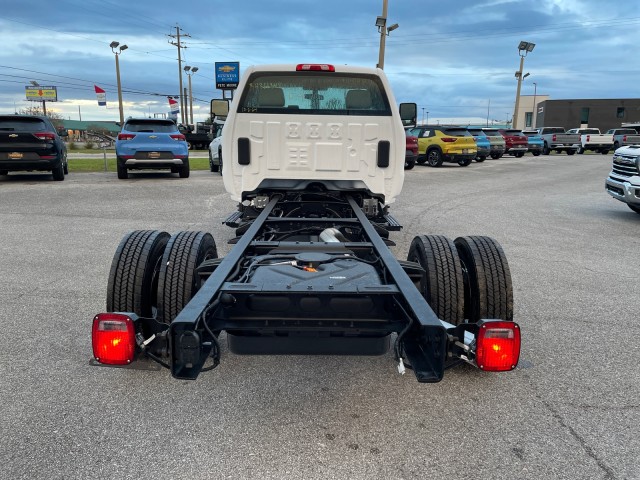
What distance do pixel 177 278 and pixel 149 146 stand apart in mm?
11658

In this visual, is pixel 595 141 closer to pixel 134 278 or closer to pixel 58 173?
pixel 58 173

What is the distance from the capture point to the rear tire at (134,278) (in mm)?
A: 3176

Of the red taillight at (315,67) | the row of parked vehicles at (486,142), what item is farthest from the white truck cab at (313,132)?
the row of parked vehicles at (486,142)

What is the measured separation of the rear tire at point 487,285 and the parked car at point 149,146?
12136 mm

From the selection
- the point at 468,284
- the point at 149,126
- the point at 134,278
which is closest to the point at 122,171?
the point at 149,126

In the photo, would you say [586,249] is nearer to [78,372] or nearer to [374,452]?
[374,452]

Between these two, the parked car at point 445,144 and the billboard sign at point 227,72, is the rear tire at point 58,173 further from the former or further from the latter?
the billboard sign at point 227,72

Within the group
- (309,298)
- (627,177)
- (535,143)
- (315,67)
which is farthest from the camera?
(535,143)

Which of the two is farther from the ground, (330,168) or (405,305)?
(330,168)

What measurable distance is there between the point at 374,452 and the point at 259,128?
156 inches

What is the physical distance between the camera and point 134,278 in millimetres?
3188

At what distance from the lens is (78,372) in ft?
10.6

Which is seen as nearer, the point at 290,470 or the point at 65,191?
the point at 290,470

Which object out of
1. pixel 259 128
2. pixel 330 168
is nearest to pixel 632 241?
pixel 330 168
